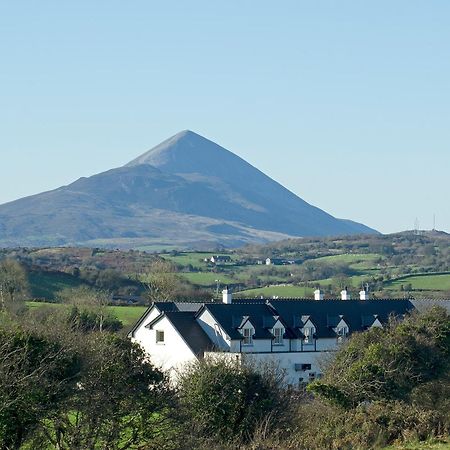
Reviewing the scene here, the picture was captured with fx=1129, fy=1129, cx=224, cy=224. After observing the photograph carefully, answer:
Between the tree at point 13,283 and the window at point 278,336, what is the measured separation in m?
20.2

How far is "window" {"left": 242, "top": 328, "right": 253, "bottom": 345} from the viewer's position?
56.2 meters

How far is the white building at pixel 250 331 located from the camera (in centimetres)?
5606

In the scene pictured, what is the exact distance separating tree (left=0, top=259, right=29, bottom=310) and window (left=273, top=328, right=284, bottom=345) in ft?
66.3

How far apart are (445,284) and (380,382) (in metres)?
80.4

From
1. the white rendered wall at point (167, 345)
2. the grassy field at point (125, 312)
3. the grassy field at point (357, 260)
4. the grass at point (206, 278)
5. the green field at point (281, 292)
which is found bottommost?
the white rendered wall at point (167, 345)

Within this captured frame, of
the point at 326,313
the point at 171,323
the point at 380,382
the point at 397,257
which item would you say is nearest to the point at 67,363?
the point at 380,382

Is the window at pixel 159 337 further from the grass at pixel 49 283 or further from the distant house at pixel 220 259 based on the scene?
the distant house at pixel 220 259

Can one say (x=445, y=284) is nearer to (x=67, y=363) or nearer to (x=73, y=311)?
(x=73, y=311)

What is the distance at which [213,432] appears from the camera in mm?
28875

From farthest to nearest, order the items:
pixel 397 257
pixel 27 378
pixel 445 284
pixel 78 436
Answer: pixel 397 257, pixel 445 284, pixel 78 436, pixel 27 378

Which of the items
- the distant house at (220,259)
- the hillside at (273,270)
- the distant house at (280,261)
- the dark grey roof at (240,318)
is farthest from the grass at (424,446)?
the distant house at (280,261)

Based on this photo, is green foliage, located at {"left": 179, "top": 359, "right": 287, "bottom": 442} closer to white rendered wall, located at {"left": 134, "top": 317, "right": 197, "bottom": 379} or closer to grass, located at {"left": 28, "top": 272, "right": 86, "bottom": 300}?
white rendered wall, located at {"left": 134, "top": 317, "right": 197, "bottom": 379}

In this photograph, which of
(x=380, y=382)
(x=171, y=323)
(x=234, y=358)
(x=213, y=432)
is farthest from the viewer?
(x=171, y=323)

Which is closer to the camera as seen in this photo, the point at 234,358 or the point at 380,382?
the point at 234,358
